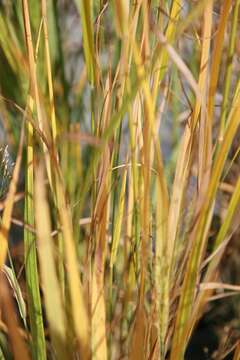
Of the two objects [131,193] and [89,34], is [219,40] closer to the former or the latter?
[89,34]

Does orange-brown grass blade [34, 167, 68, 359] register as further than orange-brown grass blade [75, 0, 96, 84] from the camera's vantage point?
No

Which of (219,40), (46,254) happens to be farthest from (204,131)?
(46,254)

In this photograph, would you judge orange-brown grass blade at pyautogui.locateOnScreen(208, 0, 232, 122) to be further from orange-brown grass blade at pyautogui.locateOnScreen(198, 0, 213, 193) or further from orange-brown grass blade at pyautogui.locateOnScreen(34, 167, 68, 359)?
orange-brown grass blade at pyautogui.locateOnScreen(34, 167, 68, 359)

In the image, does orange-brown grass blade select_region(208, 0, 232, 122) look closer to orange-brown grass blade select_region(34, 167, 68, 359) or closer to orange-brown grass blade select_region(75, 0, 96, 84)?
orange-brown grass blade select_region(75, 0, 96, 84)

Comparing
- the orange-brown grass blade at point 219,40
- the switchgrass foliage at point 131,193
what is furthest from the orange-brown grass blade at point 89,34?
the orange-brown grass blade at point 219,40

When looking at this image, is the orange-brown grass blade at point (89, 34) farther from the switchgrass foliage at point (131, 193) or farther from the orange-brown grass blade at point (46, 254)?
the orange-brown grass blade at point (46, 254)

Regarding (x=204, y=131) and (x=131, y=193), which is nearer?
(x=204, y=131)

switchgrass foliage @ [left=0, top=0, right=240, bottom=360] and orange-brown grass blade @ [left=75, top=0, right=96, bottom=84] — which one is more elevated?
orange-brown grass blade @ [left=75, top=0, right=96, bottom=84]

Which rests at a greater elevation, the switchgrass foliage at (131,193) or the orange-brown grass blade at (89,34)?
the orange-brown grass blade at (89,34)

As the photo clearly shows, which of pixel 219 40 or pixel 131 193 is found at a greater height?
pixel 219 40

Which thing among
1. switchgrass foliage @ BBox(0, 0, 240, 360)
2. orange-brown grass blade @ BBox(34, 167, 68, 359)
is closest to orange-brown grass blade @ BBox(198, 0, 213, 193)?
switchgrass foliage @ BBox(0, 0, 240, 360)

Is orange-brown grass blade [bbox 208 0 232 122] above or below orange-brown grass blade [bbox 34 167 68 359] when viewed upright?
above

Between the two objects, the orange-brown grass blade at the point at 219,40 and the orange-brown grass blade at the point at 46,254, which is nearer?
Answer: the orange-brown grass blade at the point at 46,254
